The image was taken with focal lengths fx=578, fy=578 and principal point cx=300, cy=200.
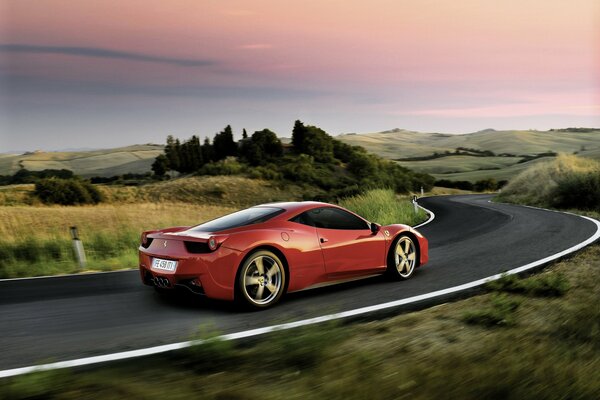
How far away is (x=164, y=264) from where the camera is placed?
688 centimetres

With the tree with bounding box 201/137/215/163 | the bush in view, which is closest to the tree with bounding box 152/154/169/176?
the tree with bounding box 201/137/215/163

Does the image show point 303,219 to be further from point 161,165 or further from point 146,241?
point 161,165

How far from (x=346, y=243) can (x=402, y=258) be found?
54.1 inches

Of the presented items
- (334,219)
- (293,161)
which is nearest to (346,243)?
(334,219)

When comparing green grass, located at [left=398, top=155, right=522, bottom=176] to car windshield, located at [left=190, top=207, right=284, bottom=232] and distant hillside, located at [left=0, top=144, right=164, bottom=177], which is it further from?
car windshield, located at [left=190, top=207, right=284, bottom=232]

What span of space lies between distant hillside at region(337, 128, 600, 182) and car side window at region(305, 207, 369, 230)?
78166 millimetres

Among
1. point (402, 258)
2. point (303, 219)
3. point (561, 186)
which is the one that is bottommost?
point (561, 186)

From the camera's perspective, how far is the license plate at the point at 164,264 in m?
6.74

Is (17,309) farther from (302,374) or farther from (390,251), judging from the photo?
(390,251)

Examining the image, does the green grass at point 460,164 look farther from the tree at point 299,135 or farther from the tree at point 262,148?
the tree at point 262,148

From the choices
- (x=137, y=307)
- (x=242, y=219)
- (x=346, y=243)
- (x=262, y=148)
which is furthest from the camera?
(x=262, y=148)

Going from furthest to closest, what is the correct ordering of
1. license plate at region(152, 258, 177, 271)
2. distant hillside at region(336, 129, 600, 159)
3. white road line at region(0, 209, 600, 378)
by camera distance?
distant hillside at region(336, 129, 600, 159), license plate at region(152, 258, 177, 271), white road line at region(0, 209, 600, 378)

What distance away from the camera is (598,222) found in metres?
17.1

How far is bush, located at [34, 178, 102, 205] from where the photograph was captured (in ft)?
132
